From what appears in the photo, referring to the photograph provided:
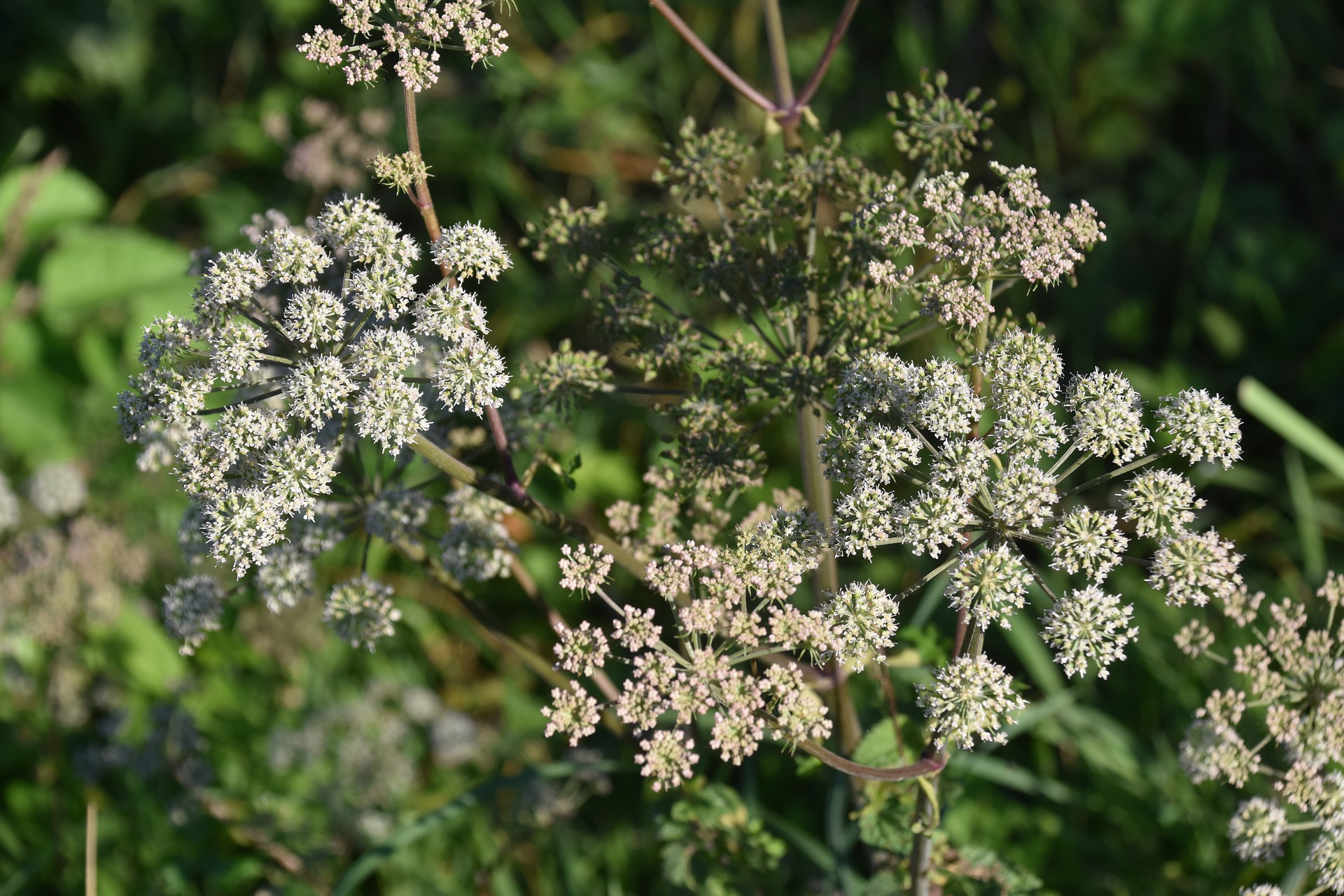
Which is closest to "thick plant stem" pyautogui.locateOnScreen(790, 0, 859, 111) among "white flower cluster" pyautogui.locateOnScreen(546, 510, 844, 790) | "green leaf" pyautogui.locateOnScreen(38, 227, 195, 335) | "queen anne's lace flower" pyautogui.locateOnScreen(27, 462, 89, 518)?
"white flower cluster" pyautogui.locateOnScreen(546, 510, 844, 790)

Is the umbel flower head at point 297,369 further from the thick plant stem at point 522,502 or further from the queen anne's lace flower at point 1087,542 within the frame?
the queen anne's lace flower at point 1087,542

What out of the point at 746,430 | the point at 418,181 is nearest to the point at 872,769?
the point at 746,430

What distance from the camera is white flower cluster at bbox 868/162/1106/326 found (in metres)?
3.29

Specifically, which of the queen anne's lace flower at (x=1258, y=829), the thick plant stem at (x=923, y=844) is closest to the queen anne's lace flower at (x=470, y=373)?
the thick plant stem at (x=923, y=844)

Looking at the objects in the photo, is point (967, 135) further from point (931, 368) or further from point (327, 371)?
point (327, 371)

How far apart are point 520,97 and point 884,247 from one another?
245 inches

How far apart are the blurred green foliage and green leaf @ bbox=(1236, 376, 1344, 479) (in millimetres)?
681

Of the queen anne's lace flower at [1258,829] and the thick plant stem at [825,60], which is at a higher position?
the thick plant stem at [825,60]

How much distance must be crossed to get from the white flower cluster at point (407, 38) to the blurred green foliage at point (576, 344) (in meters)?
2.62

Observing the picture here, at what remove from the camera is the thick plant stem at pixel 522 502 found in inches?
127

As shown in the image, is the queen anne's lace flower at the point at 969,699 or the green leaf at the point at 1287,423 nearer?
the queen anne's lace flower at the point at 969,699

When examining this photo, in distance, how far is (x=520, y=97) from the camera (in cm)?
897

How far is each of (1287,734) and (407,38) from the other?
149 inches

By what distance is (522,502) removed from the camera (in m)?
3.46
